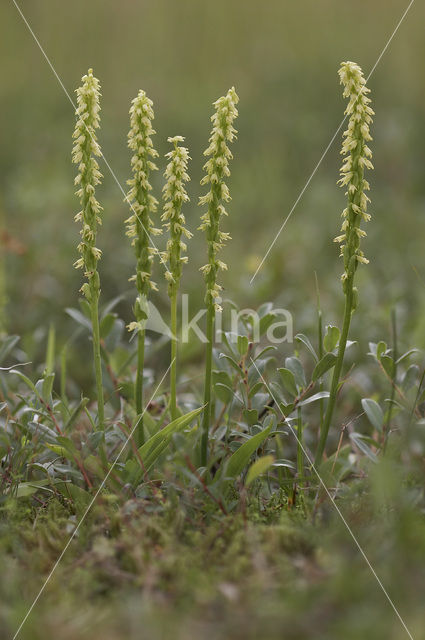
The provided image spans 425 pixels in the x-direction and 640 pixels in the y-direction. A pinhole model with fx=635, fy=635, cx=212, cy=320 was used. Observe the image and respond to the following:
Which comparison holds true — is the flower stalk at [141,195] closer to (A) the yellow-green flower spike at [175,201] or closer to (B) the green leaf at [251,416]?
(A) the yellow-green flower spike at [175,201]

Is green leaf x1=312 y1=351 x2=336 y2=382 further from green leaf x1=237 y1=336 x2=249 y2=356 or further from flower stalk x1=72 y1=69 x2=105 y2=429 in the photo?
flower stalk x1=72 y1=69 x2=105 y2=429

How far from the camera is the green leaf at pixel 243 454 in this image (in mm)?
1568

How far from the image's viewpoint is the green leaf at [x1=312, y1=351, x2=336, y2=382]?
166 cm

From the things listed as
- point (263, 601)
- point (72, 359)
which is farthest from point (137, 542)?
point (72, 359)

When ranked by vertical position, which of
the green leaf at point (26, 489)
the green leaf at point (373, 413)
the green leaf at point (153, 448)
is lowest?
the green leaf at point (26, 489)

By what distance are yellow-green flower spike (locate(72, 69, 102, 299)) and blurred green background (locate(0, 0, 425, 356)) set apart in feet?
5.45

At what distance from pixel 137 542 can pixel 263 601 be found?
0.35m

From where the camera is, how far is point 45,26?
6605 mm

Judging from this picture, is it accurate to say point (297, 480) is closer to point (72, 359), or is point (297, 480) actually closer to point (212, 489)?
point (212, 489)

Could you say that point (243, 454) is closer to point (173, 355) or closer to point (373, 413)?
point (173, 355)

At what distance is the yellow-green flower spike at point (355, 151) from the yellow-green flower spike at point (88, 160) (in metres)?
0.60

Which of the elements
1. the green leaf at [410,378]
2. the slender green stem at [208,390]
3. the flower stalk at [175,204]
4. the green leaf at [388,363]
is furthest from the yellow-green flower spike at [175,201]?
the green leaf at [410,378]

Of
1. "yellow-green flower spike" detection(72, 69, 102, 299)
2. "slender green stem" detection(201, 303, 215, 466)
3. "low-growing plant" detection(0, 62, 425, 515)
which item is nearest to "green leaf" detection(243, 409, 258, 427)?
"low-growing plant" detection(0, 62, 425, 515)

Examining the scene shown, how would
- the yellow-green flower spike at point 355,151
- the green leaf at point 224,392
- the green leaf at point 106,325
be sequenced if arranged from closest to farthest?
the yellow-green flower spike at point 355,151 → the green leaf at point 224,392 → the green leaf at point 106,325
